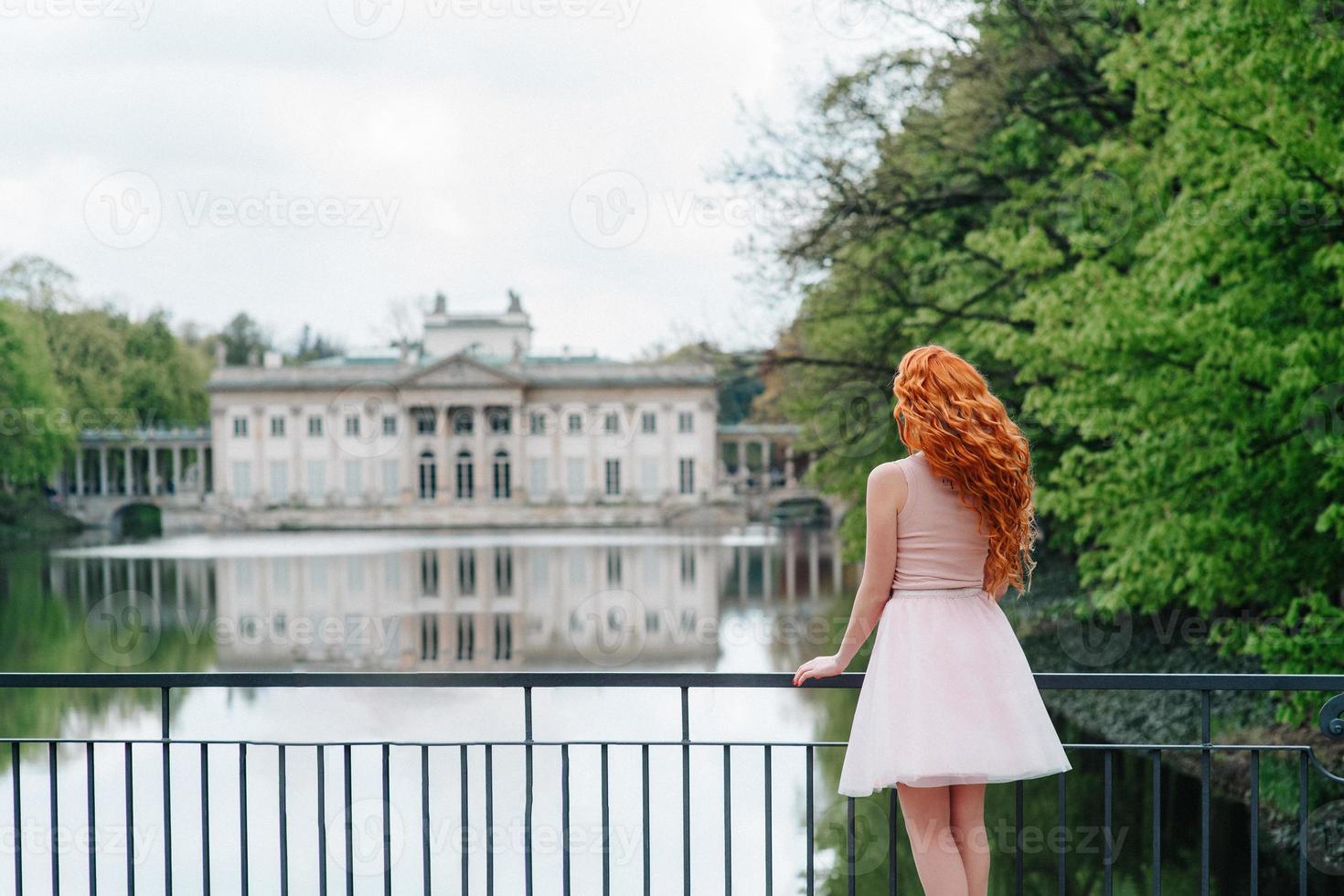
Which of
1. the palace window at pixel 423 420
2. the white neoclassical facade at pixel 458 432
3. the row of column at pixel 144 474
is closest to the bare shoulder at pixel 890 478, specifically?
the white neoclassical facade at pixel 458 432

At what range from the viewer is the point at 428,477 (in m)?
74.6

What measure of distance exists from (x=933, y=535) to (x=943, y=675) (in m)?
0.35

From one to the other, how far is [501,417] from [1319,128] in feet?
220

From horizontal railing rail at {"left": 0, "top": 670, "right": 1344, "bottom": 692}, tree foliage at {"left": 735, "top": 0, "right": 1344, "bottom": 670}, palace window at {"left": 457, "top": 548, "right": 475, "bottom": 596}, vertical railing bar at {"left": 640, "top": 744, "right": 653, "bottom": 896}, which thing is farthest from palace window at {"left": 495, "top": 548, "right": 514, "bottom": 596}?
vertical railing bar at {"left": 640, "top": 744, "right": 653, "bottom": 896}

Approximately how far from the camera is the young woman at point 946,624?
308 centimetres

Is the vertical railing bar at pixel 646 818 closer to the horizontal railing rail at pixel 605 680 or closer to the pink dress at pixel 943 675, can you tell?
the horizontal railing rail at pixel 605 680

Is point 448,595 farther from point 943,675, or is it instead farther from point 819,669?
point 943,675

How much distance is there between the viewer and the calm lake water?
10625 millimetres

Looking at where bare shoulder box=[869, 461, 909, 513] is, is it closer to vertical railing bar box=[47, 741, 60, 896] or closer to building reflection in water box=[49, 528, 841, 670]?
vertical railing bar box=[47, 741, 60, 896]

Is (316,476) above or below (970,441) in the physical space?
below

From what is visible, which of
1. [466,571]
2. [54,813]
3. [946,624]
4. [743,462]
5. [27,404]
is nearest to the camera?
[946,624]

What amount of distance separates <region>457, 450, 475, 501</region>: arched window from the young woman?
7113 cm

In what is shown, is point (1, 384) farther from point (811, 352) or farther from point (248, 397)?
point (811, 352)

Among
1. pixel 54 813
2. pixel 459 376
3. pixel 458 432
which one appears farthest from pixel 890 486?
pixel 458 432
